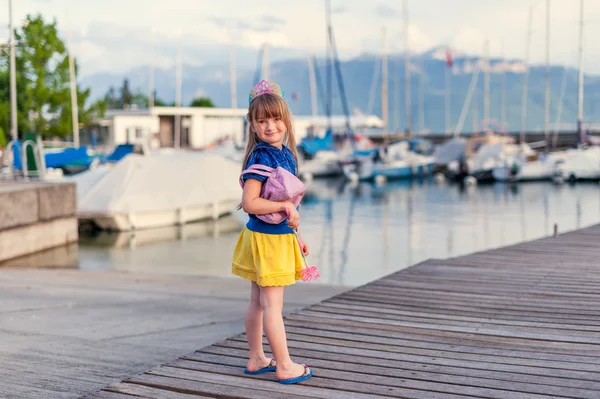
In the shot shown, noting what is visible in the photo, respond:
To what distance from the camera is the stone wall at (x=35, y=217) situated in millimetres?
15055

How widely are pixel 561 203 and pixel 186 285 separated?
26148 millimetres

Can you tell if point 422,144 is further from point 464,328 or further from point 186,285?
point 464,328

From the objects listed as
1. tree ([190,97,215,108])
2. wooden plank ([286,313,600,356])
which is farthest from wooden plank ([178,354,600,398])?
tree ([190,97,215,108])

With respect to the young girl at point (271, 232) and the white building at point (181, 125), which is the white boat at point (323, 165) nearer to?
the white building at point (181, 125)

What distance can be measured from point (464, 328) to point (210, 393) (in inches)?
88.8

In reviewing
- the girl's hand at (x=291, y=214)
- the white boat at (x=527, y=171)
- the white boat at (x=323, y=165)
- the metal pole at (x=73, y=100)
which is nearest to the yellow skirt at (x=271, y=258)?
the girl's hand at (x=291, y=214)

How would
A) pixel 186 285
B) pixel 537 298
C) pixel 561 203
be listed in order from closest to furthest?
pixel 537 298 < pixel 186 285 < pixel 561 203

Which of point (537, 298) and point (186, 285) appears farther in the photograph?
point (186, 285)

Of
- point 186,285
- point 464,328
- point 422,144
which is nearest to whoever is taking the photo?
point 464,328

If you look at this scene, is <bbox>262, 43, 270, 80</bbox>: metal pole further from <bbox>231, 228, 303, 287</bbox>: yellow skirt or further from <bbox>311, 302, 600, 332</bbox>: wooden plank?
<bbox>231, 228, 303, 287</bbox>: yellow skirt

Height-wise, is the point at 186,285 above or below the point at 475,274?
below

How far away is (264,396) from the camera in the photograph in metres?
4.29

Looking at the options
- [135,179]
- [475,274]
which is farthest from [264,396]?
[135,179]

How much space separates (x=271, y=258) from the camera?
14.6 feet
